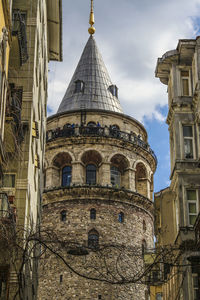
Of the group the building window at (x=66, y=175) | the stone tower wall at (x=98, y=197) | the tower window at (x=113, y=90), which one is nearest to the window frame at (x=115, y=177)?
the stone tower wall at (x=98, y=197)

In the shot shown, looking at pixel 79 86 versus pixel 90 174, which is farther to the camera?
pixel 79 86

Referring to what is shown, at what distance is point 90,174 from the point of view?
52688 mm

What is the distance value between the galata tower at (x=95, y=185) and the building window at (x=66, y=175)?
0.26 feet

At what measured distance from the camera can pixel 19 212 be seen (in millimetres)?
21891

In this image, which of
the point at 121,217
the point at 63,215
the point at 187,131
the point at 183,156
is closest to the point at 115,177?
the point at 121,217

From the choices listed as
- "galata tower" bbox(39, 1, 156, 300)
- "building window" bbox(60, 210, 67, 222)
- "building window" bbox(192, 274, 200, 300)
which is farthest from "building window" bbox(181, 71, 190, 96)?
"building window" bbox(60, 210, 67, 222)

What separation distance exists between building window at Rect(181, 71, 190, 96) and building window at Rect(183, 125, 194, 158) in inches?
70.0

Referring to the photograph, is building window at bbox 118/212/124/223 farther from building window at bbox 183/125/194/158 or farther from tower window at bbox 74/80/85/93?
building window at bbox 183/125/194/158

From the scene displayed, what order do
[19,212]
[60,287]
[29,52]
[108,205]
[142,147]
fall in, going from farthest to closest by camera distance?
[142,147], [108,205], [60,287], [29,52], [19,212]

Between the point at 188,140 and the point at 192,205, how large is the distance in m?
2.82

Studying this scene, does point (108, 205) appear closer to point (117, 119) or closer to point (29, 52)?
point (117, 119)

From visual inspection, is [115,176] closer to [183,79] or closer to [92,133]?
[92,133]

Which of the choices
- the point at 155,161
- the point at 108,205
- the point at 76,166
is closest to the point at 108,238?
the point at 108,205

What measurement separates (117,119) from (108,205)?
8542 mm
